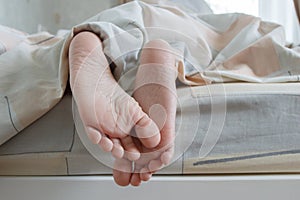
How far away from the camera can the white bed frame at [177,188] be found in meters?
0.68

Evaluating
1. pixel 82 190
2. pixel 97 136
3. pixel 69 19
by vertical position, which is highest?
pixel 97 136

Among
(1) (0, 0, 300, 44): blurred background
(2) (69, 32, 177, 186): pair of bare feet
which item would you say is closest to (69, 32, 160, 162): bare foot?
(2) (69, 32, 177, 186): pair of bare feet

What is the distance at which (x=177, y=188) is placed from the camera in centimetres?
69

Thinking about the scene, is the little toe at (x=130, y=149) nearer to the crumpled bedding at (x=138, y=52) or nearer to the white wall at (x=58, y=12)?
the crumpled bedding at (x=138, y=52)

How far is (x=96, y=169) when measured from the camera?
70 centimetres

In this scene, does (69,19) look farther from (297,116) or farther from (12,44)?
(297,116)

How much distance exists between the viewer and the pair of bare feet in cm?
62

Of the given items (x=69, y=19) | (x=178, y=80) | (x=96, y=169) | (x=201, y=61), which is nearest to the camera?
(x=96, y=169)

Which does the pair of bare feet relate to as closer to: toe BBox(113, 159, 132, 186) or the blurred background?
toe BBox(113, 159, 132, 186)

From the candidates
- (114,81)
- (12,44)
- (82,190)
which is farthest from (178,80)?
(12,44)

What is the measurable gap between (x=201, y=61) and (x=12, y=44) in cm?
43

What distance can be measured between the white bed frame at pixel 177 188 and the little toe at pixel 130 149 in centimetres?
8

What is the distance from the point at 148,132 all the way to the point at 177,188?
0.38 feet

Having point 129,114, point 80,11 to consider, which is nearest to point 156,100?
point 129,114
